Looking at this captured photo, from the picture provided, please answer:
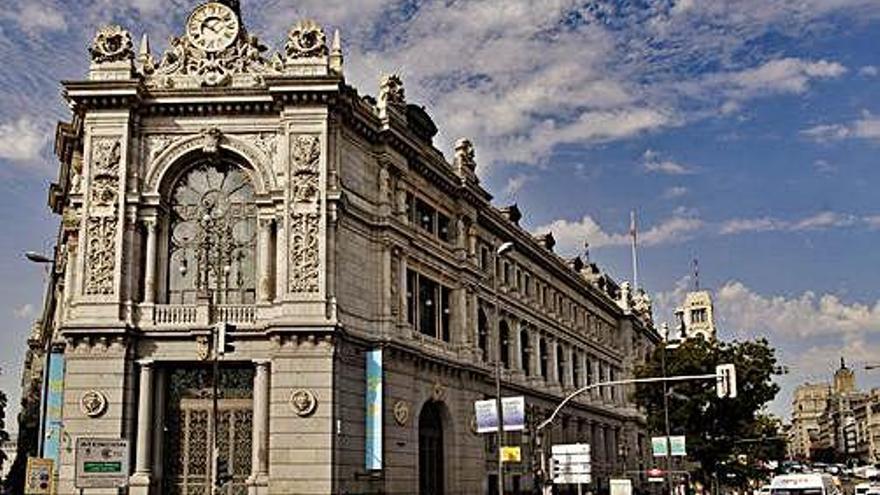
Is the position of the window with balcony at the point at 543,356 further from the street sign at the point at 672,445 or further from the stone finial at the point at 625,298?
the stone finial at the point at 625,298

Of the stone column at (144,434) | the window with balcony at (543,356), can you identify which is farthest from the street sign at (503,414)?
the window with balcony at (543,356)

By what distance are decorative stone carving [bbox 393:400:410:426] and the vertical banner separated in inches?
119

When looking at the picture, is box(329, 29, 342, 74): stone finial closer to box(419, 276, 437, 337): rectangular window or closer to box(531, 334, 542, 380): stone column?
box(419, 276, 437, 337): rectangular window

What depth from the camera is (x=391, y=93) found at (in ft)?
168

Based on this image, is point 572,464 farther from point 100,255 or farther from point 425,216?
point 100,255

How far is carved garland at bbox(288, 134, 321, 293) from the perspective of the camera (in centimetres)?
4269

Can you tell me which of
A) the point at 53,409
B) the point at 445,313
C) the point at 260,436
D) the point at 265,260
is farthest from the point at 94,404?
the point at 445,313

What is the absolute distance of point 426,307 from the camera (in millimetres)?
53250

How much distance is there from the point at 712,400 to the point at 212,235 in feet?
133

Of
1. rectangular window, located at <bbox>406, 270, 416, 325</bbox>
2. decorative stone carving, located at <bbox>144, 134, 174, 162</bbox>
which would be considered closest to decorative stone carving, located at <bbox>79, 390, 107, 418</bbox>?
decorative stone carving, located at <bbox>144, 134, 174, 162</bbox>

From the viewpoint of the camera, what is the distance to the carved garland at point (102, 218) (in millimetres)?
42459

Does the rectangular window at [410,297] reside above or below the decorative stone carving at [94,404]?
above

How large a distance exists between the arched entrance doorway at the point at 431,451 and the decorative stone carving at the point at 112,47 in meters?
21.5

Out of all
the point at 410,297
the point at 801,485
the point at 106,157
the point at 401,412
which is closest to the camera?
the point at 106,157
